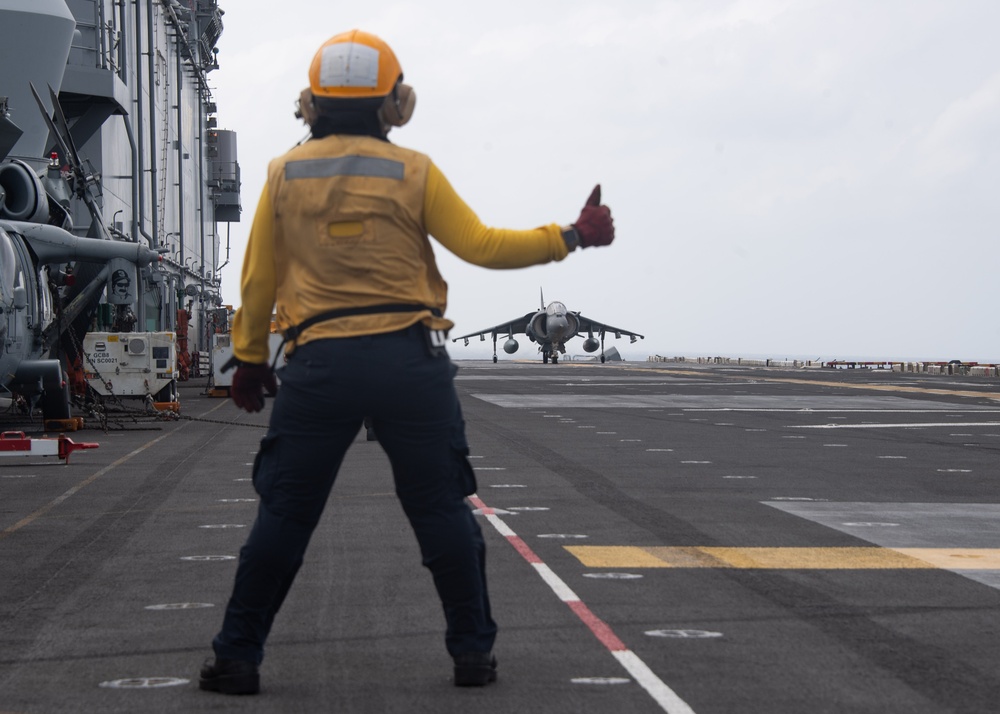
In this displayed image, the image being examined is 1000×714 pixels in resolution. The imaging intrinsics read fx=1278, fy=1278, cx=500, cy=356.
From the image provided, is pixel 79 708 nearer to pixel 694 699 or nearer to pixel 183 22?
pixel 694 699

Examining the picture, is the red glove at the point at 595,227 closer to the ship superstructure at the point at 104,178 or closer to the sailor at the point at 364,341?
the sailor at the point at 364,341

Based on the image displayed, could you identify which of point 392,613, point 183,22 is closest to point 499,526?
point 392,613

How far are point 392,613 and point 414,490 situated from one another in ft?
5.87

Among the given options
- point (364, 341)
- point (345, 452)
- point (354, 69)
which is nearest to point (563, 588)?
point (345, 452)

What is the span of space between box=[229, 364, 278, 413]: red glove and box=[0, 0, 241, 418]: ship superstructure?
1469 cm

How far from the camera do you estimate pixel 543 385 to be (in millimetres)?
46656

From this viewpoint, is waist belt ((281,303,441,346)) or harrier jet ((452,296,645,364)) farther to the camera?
harrier jet ((452,296,645,364))

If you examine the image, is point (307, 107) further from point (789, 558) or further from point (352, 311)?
point (789, 558)

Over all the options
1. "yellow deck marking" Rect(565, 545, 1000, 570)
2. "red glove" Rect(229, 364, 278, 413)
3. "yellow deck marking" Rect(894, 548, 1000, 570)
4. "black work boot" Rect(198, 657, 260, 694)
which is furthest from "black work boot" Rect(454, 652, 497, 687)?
"yellow deck marking" Rect(894, 548, 1000, 570)

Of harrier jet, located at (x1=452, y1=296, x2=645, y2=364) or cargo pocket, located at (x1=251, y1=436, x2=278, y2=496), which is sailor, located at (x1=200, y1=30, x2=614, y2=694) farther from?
harrier jet, located at (x1=452, y1=296, x2=645, y2=364)

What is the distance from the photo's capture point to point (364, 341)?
5047mm

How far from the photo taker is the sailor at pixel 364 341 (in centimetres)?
506

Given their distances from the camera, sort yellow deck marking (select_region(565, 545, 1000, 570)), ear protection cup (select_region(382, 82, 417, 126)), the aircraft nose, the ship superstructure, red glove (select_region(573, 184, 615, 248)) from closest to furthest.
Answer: red glove (select_region(573, 184, 615, 248)) → ear protection cup (select_region(382, 82, 417, 126)) → yellow deck marking (select_region(565, 545, 1000, 570)) → the ship superstructure → the aircraft nose

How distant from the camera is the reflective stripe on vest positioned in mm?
5117
